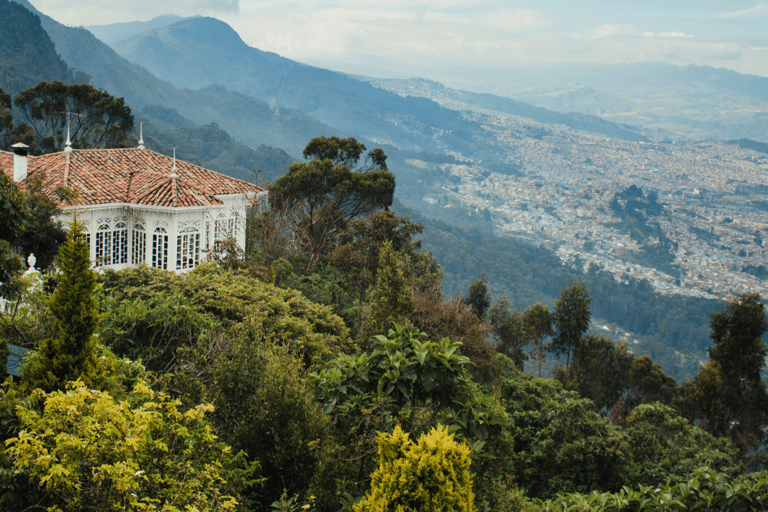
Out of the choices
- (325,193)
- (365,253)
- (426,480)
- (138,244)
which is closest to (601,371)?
(365,253)

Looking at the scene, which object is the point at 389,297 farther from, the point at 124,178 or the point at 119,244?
the point at 124,178

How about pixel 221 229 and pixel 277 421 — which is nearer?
pixel 277 421

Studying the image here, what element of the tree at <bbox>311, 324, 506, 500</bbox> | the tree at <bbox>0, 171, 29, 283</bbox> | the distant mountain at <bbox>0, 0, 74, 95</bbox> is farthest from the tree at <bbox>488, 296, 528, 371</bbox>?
the distant mountain at <bbox>0, 0, 74, 95</bbox>

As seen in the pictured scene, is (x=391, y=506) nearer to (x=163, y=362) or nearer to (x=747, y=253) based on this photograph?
(x=163, y=362)

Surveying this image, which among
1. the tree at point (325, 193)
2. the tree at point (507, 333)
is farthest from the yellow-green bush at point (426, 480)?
the tree at point (507, 333)

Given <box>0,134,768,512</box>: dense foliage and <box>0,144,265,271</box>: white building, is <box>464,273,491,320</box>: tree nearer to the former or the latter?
<box>0,134,768,512</box>: dense foliage

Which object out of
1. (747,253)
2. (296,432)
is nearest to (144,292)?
(296,432)
